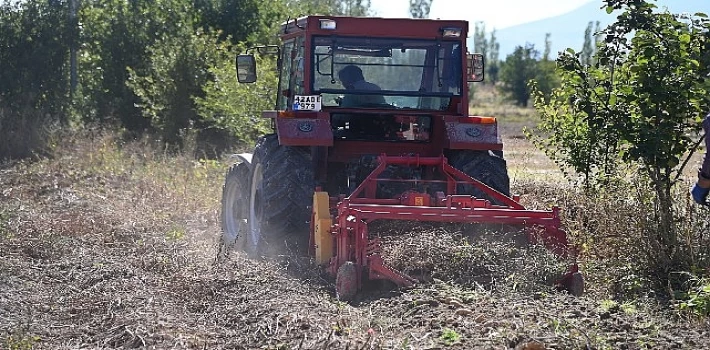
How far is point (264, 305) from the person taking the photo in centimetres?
648

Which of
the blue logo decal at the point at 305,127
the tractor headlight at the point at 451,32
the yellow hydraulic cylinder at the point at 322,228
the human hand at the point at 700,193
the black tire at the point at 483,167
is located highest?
the tractor headlight at the point at 451,32

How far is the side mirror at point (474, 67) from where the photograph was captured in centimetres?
887

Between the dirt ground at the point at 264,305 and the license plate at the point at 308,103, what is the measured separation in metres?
1.32

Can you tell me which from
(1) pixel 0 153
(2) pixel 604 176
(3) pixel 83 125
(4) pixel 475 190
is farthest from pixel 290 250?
(3) pixel 83 125

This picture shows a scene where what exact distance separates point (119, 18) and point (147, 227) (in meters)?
12.2

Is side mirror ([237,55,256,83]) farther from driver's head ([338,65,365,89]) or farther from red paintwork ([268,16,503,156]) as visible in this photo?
driver's head ([338,65,365,89])

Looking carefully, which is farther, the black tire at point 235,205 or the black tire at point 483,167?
the black tire at point 235,205

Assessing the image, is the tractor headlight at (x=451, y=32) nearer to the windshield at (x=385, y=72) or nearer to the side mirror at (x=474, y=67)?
the windshield at (x=385, y=72)

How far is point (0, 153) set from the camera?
696 inches

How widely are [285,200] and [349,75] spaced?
1249 mm

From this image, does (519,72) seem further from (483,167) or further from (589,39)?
(483,167)

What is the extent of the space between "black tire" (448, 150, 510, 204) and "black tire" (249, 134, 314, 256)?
1.21 m

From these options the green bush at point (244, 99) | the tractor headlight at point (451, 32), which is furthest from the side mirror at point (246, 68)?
the green bush at point (244, 99)

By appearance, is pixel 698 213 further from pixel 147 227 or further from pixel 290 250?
pixel 147 227
